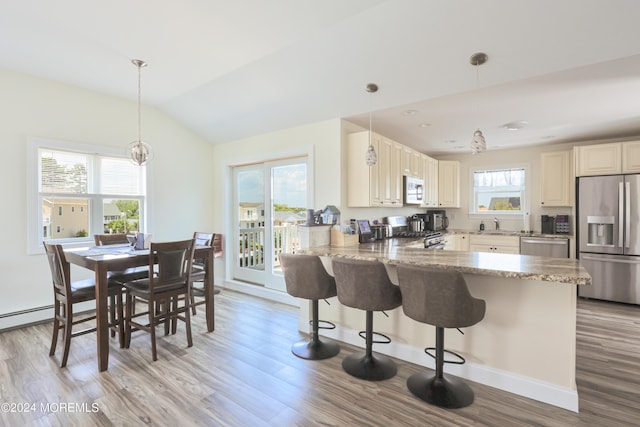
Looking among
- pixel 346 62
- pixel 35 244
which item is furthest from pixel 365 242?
pixel 35 244

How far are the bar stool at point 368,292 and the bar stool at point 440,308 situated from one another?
0.18 m

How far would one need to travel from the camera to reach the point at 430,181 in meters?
5.57

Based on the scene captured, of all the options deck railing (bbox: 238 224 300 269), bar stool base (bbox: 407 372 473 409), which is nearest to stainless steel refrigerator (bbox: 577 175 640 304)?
bar stool base (bbox: 407 372 473 409)

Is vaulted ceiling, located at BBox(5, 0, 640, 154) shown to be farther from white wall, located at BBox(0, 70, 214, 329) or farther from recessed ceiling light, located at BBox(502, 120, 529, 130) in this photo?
white wall, located at BBox(0, 70, 214, 329)

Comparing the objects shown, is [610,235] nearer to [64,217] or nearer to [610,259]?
[610,259]

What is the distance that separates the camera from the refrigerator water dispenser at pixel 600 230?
4301mm

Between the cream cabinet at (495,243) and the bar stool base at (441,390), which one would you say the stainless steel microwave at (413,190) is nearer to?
the cream cabinet at (495,243)

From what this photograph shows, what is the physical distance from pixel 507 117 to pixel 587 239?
2284 millimetres

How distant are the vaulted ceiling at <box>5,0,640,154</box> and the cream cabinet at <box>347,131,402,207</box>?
0.32 meters

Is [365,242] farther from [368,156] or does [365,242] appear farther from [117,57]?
[117,57]

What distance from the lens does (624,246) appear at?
4203 mm

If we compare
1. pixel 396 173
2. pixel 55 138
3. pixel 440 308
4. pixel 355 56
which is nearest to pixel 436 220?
pixel 396 173

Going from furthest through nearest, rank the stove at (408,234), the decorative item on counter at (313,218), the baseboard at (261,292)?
the stove at (408,234) < the baseboard at (261,292) < the decorative item on counter at (313,218)

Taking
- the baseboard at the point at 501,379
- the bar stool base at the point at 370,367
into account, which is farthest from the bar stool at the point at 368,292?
the baseboard at the point at 501,379
